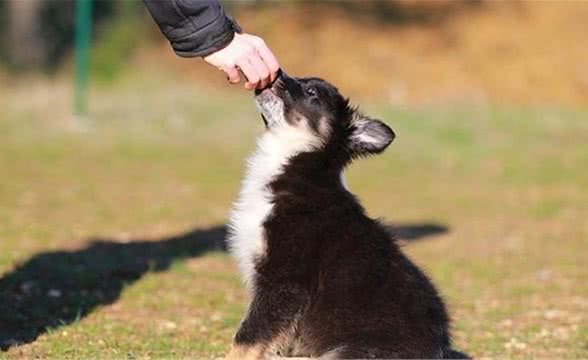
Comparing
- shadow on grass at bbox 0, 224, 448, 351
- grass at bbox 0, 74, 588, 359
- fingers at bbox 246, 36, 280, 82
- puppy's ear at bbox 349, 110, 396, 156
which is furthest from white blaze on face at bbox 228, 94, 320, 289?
shadow on grass at bbox 0, 224, 448, 351

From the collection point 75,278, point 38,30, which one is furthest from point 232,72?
point 38,30

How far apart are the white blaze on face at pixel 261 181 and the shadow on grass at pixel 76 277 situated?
5.02ft

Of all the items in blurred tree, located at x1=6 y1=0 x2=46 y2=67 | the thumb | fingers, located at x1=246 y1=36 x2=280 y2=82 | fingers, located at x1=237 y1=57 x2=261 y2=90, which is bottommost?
the thumb

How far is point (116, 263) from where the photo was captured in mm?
9531

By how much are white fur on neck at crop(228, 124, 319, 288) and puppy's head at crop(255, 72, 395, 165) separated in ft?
0.04

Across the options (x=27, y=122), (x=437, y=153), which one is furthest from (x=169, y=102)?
(x=437, y=153)

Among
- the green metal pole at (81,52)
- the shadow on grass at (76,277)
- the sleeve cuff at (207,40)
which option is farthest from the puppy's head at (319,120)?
the green metal pole at (81,52)

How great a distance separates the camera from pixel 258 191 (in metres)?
5.99

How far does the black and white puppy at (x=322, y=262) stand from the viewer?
548 centimetres

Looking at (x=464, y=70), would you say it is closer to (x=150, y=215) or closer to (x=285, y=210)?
(x=150, y=215)

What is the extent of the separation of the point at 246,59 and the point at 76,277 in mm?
4050

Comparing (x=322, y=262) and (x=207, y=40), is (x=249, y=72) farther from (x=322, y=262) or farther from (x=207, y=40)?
(x=322, y=262)

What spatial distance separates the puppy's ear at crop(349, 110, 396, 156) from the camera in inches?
235

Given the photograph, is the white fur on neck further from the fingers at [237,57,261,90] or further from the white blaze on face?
the fingers at [237,57,261,90]
